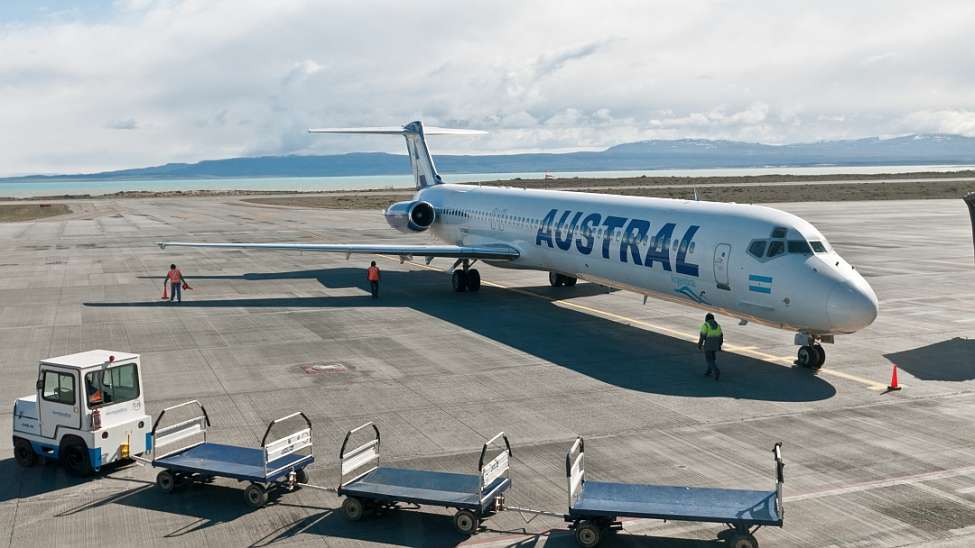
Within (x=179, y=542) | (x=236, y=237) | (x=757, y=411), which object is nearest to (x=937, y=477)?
(x=757, y=411)

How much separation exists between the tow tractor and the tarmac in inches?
13.6

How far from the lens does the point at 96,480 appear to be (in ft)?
39.2

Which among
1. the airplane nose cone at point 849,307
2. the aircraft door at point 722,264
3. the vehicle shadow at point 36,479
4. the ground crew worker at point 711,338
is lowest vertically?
the vehicle shadow at point 36,479

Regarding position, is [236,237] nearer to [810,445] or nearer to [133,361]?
[133,361]

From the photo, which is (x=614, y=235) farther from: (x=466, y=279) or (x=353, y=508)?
(x=353, y=508)

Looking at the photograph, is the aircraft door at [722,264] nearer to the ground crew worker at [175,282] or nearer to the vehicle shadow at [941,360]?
the vehicle shadow at [941,360]

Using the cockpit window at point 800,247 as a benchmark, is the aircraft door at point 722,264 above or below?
below

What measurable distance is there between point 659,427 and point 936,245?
116 feet

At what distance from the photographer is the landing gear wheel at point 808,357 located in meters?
18.0

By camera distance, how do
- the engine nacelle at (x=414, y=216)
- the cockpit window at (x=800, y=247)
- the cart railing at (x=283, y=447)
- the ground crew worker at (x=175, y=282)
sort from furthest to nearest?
1. the engine nacelle at (x=414, y=216)
2. the ground crew worker at (x=175, y=282)
3. the cockpit window at (x=800, y=247)
4. the cart railing at (x=283, y=447)

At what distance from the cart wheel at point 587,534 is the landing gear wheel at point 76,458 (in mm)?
7105

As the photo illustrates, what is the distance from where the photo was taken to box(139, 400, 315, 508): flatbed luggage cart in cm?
1091

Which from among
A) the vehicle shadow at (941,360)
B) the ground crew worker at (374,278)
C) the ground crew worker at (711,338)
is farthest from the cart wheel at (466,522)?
the ground crew worker at (374,278)

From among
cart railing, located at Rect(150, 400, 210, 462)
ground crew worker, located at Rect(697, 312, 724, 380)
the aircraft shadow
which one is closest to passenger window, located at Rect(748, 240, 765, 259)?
ground crew worker, located at Rect(697, 312, 724, 380)
